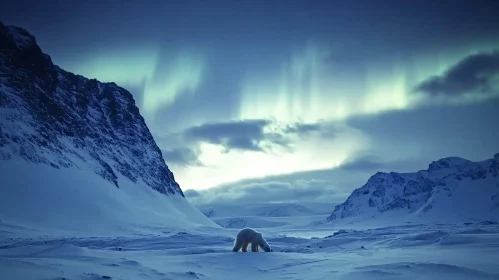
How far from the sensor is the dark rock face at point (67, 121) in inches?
3105

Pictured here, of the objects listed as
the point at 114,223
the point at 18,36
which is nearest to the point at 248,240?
the point at 114,223

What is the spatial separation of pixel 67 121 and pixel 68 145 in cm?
1188

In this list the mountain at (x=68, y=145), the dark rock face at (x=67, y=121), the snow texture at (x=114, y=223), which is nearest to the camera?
the snow texture at (x=114, y=223)

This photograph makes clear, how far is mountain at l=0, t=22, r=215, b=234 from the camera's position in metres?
66.3

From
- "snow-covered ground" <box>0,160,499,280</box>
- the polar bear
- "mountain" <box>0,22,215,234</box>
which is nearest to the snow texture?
"snow-covered ground" <box>0,160,499,280</box>

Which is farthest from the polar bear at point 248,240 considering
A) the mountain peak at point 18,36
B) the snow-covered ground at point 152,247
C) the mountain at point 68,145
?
the mountain peak at point 18,36

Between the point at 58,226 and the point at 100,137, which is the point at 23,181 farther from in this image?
the point at 100,137

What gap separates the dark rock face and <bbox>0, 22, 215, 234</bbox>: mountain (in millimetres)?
244

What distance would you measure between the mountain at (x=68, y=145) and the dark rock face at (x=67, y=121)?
0.24 m

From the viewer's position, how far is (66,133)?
95.6 m

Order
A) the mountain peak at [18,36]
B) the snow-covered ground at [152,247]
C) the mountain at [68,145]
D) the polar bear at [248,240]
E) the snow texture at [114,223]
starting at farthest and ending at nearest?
the mountain peak at [18,36] < the mountain at [68,145] < the polar bear at [248,240] < the snow texture at [114,223] < the snow-covered ground at [152,247]

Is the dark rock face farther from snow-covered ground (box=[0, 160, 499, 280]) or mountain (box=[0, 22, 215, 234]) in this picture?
snow-covered ground (box=[0, 160, 499, 280])

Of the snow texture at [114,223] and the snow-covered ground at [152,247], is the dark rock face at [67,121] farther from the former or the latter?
the snow-covered ground at [152,247]

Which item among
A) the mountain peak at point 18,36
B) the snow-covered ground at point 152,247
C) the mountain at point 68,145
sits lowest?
the snow-covered ground at point 152,247
